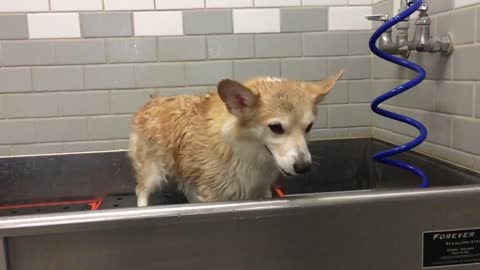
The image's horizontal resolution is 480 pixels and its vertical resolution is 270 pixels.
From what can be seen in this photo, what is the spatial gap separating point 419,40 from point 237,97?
61 cm

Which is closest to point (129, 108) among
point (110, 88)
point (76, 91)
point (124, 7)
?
point (110, 88)

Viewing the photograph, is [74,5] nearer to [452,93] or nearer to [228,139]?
[228,139]

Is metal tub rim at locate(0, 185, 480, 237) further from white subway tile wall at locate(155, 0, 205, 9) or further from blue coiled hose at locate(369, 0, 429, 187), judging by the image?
white subway tile wall at locate(155, 0, 205, 9)

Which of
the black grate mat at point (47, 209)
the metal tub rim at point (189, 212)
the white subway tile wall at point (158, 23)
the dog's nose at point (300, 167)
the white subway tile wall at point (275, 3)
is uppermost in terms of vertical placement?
the white subway tile wall at point (275, 3)

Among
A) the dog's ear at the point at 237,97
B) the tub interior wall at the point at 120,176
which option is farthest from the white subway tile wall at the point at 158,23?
the dog's ear at the point at 237,97

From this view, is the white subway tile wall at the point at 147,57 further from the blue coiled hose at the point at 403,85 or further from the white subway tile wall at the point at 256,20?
the blue coiled hose at the point at 403,85

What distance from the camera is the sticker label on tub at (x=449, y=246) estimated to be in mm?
922

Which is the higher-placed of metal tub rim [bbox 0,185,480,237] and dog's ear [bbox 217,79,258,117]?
dog's ear [bbox 217,79,258,117]

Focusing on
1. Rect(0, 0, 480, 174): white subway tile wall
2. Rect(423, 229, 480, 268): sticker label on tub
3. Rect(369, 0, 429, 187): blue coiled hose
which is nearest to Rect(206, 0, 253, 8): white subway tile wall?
Rect(0, 0, 480, 174): white subway tile wall

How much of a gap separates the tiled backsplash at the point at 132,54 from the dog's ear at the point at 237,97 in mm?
697

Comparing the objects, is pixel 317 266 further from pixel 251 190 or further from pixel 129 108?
pixel 129 108

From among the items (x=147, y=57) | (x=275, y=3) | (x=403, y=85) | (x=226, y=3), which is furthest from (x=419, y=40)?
(x=147, y=57)

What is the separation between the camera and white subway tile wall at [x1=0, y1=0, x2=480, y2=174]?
1.62 metres

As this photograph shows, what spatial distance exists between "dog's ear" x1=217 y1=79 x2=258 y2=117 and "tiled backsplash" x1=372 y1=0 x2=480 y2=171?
592 mm
